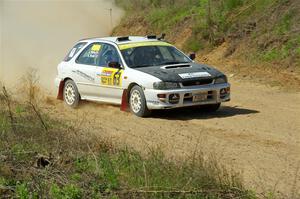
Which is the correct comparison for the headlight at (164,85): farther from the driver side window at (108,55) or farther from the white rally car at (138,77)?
the driver side window at (108,55)

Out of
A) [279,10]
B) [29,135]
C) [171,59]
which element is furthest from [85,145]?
[279,10]

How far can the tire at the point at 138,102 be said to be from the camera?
13477mm

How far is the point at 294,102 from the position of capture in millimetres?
15133

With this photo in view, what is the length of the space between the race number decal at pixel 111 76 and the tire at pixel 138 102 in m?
0.44

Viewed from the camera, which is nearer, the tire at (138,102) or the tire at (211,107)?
the tire at (138,102)

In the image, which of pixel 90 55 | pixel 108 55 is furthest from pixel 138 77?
pixel 90 55

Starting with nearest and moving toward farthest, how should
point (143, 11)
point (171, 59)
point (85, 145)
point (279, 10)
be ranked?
1. point (85, 145)
2. point (171, 59)
3. point (279, 10)
4. point (143, 11)

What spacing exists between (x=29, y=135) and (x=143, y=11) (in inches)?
821

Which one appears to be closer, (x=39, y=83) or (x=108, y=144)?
(x=108, y=144)

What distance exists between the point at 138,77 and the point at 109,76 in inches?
39.9

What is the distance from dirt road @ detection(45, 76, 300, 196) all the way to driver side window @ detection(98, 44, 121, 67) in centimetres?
98

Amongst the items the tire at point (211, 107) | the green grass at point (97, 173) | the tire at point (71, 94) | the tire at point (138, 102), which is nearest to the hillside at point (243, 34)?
the tire at point (211, 107)

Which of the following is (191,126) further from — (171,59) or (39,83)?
(39,83)

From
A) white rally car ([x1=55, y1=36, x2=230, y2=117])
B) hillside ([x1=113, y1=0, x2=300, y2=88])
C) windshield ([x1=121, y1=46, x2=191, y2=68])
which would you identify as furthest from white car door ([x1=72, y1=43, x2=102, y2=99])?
hillside ([x1=113, y1=0, x2=300, y2=88])
